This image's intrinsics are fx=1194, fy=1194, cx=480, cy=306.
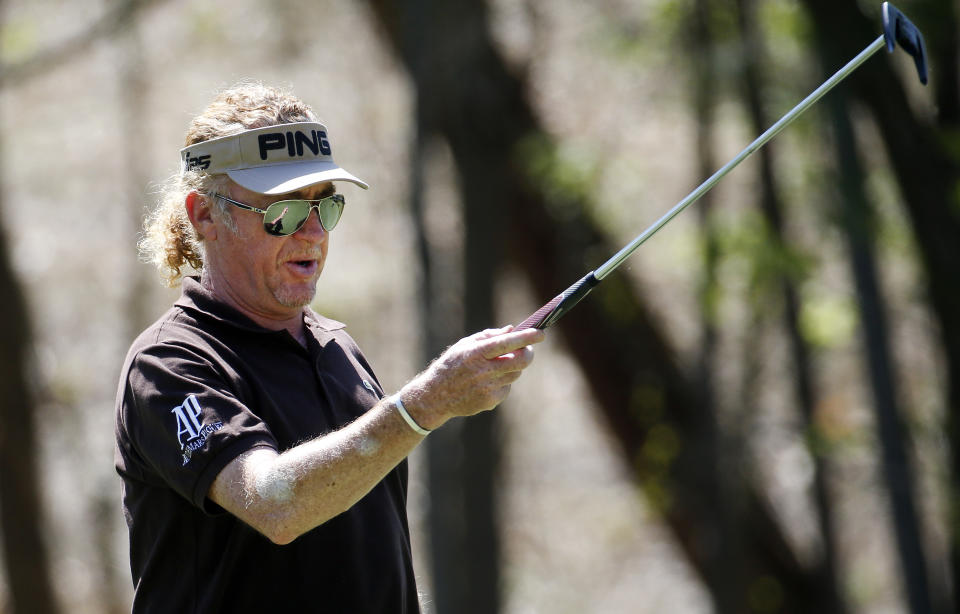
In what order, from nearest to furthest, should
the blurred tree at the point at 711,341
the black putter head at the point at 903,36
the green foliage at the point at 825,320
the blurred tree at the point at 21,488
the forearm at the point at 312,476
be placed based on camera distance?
the forearm at the point at 312,476 → the black putter head at the point at 903,36 → the blurred tree at the point at 711,341 → the green foliage at the point at 825,320 → the blurred tree at the point at 21,488

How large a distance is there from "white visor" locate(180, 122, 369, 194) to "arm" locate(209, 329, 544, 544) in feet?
1.88

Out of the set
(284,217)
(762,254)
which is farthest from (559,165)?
(284,217)

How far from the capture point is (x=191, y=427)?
7.29 feet

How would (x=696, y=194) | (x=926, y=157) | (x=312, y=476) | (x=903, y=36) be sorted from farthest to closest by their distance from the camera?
1. (x=926, y=157)
2. (x=903, y=36)
3. (x=696, y=194)
4. (x=312, y=476)

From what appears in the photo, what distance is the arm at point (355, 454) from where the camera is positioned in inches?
85.3

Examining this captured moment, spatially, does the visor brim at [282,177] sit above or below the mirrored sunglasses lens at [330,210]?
above

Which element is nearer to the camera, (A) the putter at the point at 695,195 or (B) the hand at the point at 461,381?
(B) the hand at the point at 461,381

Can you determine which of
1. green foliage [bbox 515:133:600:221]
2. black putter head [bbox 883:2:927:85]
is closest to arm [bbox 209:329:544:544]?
black putter head [bbox 883:2:927:85]

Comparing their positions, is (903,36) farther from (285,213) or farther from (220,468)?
(220,468)

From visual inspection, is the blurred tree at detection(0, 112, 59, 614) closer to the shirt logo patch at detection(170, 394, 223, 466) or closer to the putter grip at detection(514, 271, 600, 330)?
the shirt logo patch at detection(170, 394, 223, 466)

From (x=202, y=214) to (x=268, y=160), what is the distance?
0.20m

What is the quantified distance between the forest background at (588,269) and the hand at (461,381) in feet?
16.9

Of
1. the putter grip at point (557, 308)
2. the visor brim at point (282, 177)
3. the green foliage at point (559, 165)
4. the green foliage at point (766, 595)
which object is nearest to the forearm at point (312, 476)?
the putter grip at point (557, 308)

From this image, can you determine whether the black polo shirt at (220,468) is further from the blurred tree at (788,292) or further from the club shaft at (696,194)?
the blurred tree at (788,292)
